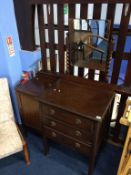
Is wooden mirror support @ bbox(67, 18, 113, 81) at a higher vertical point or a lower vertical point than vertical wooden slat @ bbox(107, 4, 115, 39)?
lower

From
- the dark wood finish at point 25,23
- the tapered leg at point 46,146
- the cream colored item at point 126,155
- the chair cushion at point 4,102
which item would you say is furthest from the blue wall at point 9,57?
the cream colored item at point 126,155

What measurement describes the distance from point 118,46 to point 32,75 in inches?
Result: 40.6

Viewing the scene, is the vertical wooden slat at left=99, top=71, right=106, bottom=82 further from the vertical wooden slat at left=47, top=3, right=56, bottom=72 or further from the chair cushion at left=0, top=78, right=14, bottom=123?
the chair cushion at left=0, top=78, right=14, bottom=123

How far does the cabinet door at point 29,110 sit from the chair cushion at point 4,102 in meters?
0.12

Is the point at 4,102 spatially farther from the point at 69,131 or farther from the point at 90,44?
the point at 90,44

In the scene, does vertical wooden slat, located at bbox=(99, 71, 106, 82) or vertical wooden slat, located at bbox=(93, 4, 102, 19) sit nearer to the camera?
vertical wooden slat, located at bbox=(93, 4, 102, 19)

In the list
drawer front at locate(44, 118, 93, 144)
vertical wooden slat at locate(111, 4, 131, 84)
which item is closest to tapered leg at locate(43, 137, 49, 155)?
drawer front at locate(44, 118, 93, 144)

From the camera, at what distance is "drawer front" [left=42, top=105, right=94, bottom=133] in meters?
1.31

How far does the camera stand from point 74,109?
1.31 metres

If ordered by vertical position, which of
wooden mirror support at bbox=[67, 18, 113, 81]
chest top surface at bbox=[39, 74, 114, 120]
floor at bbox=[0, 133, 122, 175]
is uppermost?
wooden mirror support at bbox=[67, 18, 113, 81]

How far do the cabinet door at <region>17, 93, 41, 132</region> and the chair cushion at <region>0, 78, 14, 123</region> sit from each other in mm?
124

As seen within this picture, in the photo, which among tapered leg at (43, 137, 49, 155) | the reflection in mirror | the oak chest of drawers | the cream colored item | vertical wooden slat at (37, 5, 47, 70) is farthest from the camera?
tapered leg at (43, 137, 49, 155)

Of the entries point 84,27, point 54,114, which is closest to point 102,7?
point 84,27

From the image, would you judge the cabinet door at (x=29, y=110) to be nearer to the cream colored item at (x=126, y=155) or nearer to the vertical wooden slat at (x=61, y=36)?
the vertical wooden slat at (x=61, y=36)
